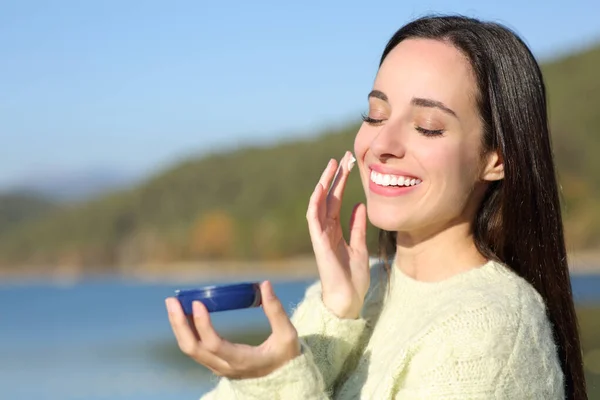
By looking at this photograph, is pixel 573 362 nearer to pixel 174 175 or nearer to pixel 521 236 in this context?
pixel 521 236

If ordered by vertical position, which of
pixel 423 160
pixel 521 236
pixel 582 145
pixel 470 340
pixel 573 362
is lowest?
pixel 573 362

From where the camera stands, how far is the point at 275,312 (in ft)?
7.50

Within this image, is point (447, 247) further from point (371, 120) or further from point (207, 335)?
point (207, 335)

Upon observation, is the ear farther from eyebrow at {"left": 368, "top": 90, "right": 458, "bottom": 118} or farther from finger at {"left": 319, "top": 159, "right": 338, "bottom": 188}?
finger at {"left": 319, "top": 159, "right": 338, "bottom": 188}

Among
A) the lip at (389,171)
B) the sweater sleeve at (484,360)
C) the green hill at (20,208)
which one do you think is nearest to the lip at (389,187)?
the lip at (389,171)

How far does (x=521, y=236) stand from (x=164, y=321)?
88.5ft

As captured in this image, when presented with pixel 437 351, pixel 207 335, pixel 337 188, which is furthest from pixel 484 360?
pixel 337 188

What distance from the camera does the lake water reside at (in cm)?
1521

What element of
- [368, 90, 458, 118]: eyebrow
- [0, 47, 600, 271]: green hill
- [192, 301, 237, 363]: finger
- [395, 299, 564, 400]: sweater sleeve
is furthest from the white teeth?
[0, 47, 600, 271]: green hill

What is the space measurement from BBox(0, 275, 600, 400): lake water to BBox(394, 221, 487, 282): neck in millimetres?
2158

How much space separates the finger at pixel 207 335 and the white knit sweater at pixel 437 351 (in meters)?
0.16

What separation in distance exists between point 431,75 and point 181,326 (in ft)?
3.35

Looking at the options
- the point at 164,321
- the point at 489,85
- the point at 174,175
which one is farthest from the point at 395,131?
the point at 174,175

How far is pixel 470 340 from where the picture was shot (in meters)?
2.48
